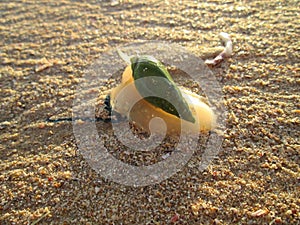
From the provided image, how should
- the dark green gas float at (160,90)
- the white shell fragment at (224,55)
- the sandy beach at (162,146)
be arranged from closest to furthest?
the sandy beach at (162,146), the dark green gas float at (160,90), the white shell fragment at (224,55)

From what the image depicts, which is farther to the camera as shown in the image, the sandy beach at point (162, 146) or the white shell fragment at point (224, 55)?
the white shell fragment at point (224, 55)

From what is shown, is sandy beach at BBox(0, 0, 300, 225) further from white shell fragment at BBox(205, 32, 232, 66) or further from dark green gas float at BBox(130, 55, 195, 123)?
dark green gas float at BBox(130, 55, 195, 123)

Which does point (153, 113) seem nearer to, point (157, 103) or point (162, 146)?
point (157, 103)

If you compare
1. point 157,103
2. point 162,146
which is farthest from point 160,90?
point 162,146

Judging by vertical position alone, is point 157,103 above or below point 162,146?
above

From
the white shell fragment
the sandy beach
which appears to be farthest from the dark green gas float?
the white shell fragment

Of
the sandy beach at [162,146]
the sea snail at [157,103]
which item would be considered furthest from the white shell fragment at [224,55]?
the sea snail at [157,103]

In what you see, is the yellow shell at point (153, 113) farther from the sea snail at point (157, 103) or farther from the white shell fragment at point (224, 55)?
the white shell fragment at point (224, 55)

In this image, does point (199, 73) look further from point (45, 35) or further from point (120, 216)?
point (45, 35)
